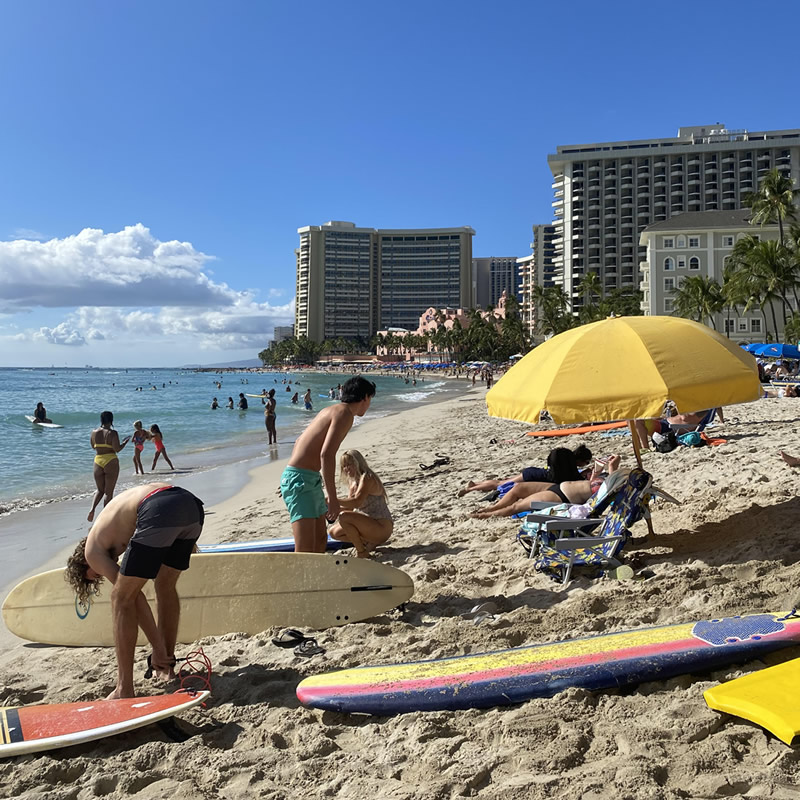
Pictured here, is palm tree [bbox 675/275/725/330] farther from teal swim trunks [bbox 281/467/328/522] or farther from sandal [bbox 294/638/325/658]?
sandal [bbox 294/638/325/658]

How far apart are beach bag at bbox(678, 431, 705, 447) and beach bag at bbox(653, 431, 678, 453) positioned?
229mm

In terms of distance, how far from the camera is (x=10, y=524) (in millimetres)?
10453

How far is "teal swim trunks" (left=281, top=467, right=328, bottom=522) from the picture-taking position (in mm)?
4961

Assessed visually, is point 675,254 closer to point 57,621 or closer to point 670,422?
point 670,422

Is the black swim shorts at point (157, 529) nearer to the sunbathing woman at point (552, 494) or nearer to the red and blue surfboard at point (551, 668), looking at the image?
the red and blue surfboard at point (551, 668)

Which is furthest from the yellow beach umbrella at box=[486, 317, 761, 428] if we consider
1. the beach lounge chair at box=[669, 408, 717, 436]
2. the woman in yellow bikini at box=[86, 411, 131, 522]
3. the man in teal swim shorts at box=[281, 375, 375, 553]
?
the woman in yellow bikini at box=[86, 411, 131, 522]

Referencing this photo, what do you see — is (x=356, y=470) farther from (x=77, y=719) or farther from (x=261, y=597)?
(x=77, y=719)

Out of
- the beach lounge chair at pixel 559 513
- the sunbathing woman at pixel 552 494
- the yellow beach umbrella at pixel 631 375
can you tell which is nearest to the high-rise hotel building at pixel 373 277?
the sunbathing woman at pixel 552 494

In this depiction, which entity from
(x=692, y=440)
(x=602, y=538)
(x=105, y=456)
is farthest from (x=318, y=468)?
(x=692, y=440)

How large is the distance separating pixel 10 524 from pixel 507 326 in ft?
346

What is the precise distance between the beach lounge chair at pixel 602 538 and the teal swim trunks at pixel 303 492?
5.99ft

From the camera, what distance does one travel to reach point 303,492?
4980mm

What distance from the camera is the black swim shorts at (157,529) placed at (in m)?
3.56

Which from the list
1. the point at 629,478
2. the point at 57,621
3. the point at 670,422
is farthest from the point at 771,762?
the point at 670,422
